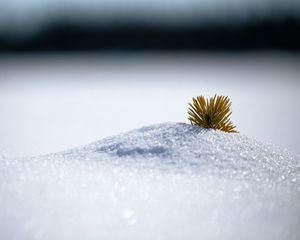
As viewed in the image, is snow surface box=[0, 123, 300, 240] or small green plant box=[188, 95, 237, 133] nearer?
snow surface box=[0, 123, 300, 240]

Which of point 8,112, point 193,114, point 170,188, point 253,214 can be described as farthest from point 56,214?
point 8,112

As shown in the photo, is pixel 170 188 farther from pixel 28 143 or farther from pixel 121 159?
pixel 28 143

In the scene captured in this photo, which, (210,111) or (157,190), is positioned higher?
(210,111)

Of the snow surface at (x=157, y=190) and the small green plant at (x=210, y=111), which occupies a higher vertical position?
the small green plant at (x=210, y=111)

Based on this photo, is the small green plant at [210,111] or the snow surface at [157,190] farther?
the small green plant at [210,111]
